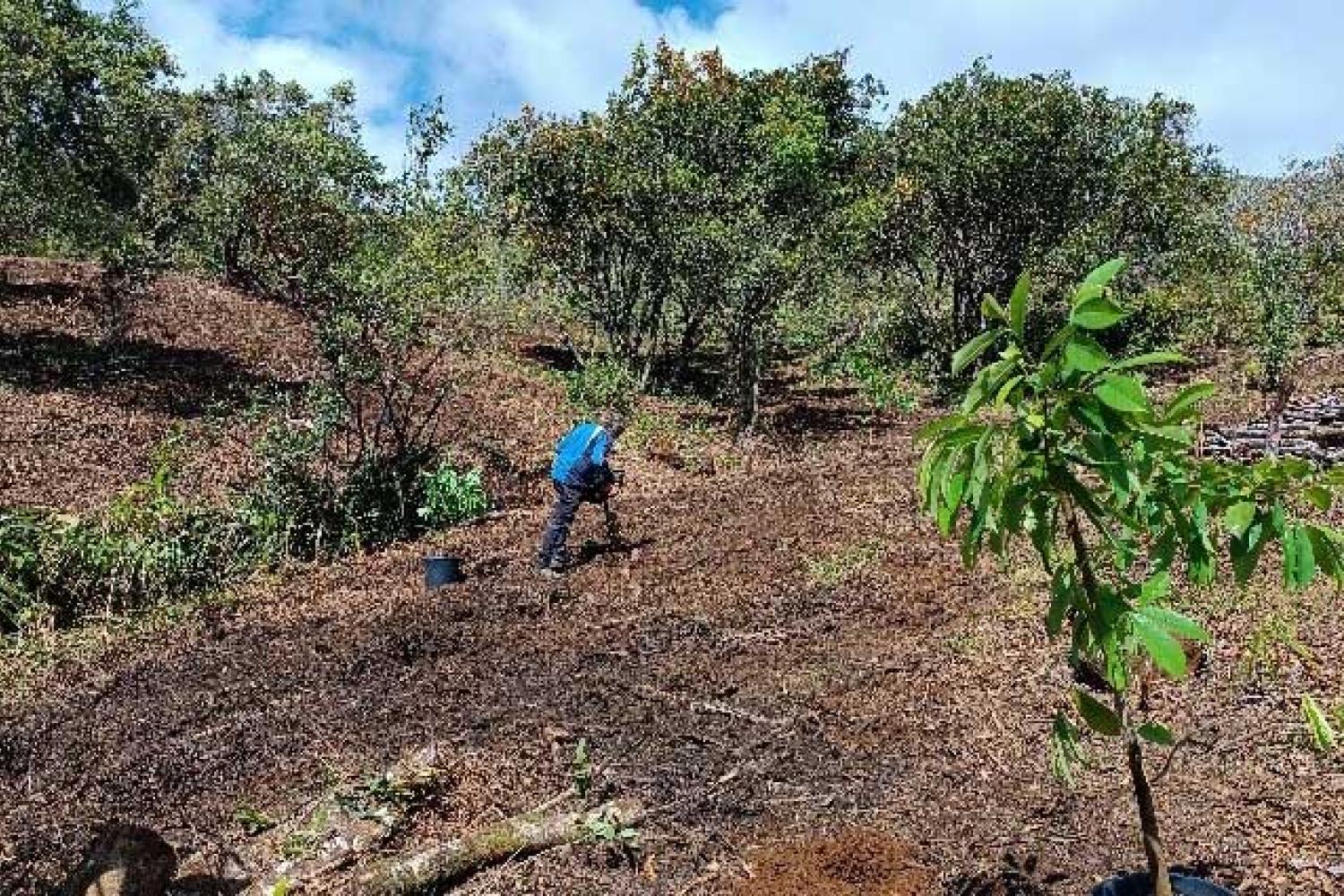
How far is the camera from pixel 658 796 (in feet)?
16.9

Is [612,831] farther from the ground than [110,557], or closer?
closer

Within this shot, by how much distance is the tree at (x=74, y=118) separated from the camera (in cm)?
1298

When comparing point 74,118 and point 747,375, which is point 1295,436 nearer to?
point 747,375

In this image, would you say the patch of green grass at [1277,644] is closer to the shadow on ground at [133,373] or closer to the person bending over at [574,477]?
the person bending over at [574,477]

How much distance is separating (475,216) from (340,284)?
4910mm

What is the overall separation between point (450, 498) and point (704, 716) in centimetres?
567

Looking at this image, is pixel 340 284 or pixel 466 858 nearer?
pixel 466 858

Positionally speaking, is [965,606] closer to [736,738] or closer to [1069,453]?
[736,738]

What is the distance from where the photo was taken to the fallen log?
15.2 ft

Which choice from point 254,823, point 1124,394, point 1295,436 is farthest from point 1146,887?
point 1295,436

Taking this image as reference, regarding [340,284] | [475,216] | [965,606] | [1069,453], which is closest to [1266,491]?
[1069,453]

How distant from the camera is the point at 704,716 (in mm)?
6133

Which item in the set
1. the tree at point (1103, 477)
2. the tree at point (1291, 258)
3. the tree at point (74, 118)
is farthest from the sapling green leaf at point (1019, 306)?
the tree at point (74, 118)

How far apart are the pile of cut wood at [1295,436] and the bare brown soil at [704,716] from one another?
385cm
